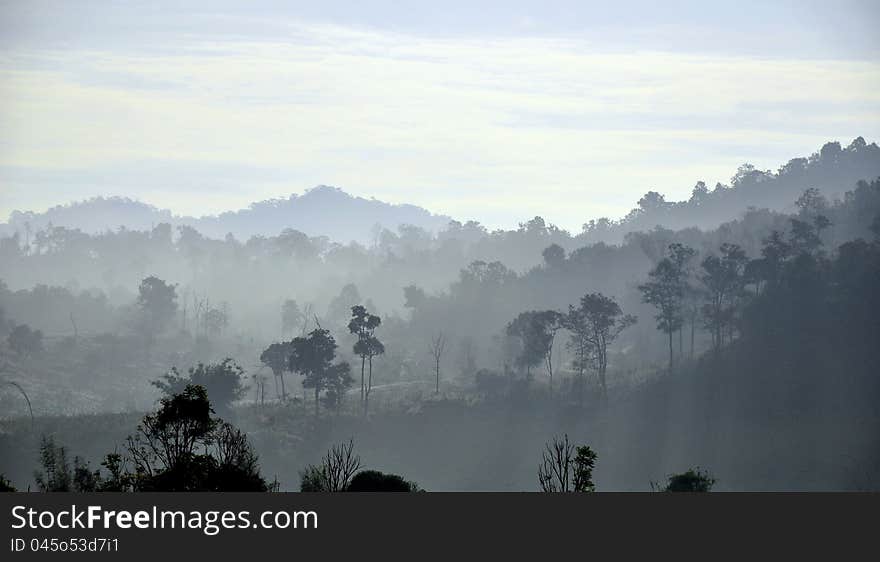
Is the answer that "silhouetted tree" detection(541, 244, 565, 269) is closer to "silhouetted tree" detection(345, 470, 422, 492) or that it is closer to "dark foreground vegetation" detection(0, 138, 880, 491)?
"dark foreground vegetation" detection(0, 138, 880, 491)

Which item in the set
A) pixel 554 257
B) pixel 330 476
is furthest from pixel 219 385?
pixel 554 257

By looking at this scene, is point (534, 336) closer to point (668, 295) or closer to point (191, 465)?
point (668, 295)

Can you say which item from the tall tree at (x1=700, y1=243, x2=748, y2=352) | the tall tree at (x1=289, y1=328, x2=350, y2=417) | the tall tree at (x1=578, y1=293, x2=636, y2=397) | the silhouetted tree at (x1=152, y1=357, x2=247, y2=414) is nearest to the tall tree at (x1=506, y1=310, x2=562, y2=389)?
the tall tree at (x1=578, y1=293, x2=636, y2=397)

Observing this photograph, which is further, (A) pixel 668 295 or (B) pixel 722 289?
(B) pixel 722 289

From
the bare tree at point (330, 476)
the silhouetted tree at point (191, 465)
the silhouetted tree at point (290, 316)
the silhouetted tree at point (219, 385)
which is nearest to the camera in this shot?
the silhouetted tree at point (191, 465)

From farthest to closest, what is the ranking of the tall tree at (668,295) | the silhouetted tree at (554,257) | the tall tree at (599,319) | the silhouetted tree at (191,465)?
the silhouetted tree at (554,257)
the tall tree at (599,319)
the tall tree at (668,295)
the silhouetted tree at (191,465)

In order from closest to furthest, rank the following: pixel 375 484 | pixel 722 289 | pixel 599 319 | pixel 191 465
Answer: pixel 191 465 < pixel 375 484 < pixel 599 319 < pixel 722 289

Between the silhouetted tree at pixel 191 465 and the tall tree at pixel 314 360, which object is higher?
the tall tree at pixel 314 360

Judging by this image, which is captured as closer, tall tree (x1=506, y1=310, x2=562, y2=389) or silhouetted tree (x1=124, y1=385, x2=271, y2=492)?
silhouetted tree (x1=124, y1=385, x2=271, y2=492)

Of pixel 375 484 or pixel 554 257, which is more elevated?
pixel 554 257

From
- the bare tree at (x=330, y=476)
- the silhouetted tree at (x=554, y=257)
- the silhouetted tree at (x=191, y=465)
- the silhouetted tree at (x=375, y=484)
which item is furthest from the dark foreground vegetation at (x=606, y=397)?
the silhouetted tree at (x=191, y=465)

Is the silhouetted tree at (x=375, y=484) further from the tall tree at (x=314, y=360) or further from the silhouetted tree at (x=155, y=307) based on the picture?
the silhouetted tree at (x=155, y=307)

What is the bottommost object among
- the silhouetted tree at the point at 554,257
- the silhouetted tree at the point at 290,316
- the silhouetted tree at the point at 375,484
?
the silhouetted tree at the point at 375,484
